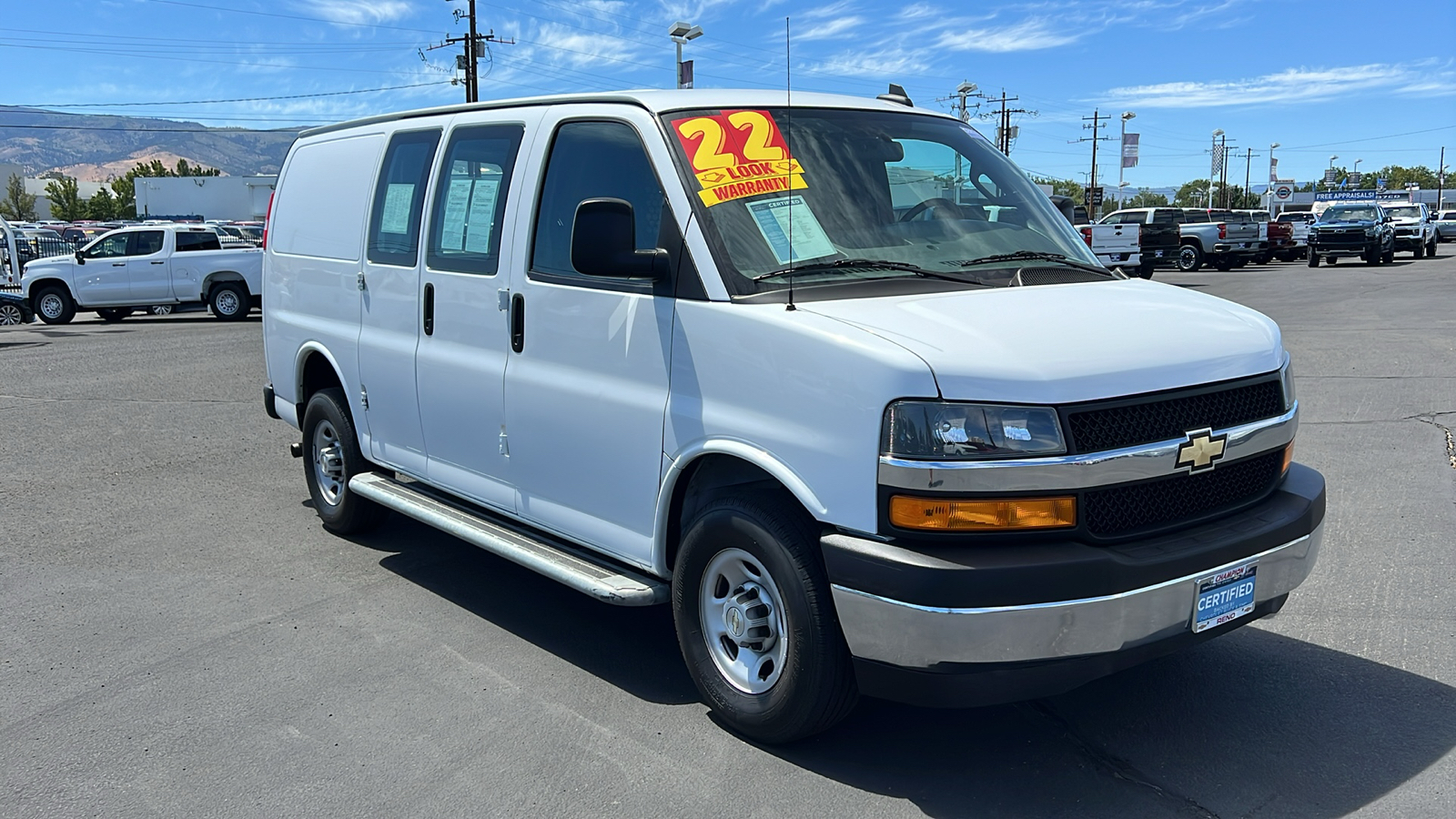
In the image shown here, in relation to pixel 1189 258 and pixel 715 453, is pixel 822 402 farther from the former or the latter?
pixel 1189 258

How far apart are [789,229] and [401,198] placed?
2442mm

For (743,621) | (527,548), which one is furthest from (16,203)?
(743,621)

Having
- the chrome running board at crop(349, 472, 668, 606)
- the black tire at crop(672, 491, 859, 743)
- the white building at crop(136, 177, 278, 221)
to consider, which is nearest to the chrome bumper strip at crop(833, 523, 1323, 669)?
the black tire at crop(672, 491, 859, 743)

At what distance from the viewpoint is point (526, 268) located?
15.3 ft

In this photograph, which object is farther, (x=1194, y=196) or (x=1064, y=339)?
(x=1194, y=196)

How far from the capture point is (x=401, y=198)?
561 cm

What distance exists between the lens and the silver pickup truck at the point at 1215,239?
3594cm

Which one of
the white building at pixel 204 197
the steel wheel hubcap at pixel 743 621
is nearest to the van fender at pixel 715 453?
the steel wheel hubcap at pixel 743 621

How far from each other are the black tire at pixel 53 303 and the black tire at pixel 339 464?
19.2m

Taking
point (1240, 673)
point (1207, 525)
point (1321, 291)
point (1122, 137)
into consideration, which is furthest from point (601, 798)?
point (1122, 137)

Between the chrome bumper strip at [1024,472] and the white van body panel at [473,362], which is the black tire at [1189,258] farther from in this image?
the chrome bumper strip at [1024,472]

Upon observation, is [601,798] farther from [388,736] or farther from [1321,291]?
[1321,291]

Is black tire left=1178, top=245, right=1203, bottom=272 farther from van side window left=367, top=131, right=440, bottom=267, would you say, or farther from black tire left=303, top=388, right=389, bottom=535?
van side window left=367, top=131, right=440, bottom=267

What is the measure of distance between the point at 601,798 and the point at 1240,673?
2.48 meters
